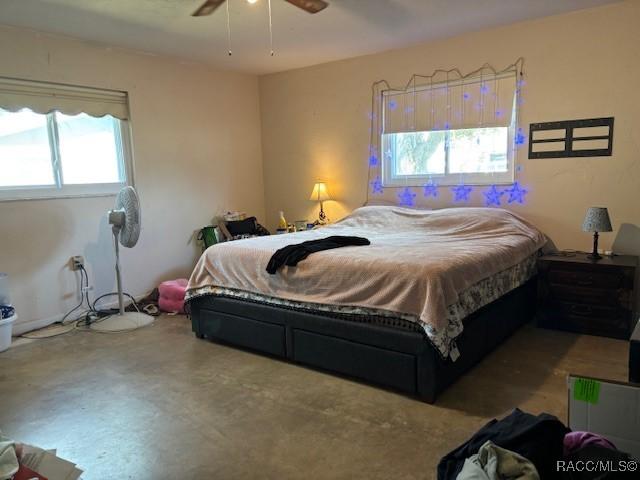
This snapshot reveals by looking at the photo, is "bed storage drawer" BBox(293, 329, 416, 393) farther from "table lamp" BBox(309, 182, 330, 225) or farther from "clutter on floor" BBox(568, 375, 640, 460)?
"table lamp" BBox(309, 182, 330, 225)

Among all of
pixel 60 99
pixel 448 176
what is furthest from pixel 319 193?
pixel 60 99

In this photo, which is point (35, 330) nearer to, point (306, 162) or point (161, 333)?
point (161, 333)

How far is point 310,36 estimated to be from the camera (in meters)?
3.97

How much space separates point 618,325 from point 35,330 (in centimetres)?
451

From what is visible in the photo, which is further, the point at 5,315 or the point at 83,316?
the point at 83,316

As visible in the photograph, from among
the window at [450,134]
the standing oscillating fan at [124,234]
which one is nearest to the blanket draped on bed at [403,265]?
the window at [450,134]

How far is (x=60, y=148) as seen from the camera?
3963mm

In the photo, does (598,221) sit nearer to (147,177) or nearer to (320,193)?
(320,193)

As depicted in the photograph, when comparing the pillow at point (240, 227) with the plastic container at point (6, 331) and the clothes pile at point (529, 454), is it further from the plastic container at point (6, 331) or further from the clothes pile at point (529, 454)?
the clothes pile at point (529, 454)

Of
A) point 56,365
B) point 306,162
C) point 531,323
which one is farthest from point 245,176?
point 531,323

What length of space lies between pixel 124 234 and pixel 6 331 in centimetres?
109

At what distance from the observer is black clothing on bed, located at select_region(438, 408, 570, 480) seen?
134 centimetres

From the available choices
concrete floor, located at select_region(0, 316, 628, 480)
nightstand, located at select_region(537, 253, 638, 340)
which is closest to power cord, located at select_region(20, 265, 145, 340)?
concrete floor, located at select_region(0, 316, 628, 480)

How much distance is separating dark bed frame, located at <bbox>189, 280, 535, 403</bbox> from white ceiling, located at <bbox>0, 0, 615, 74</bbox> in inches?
82.1
